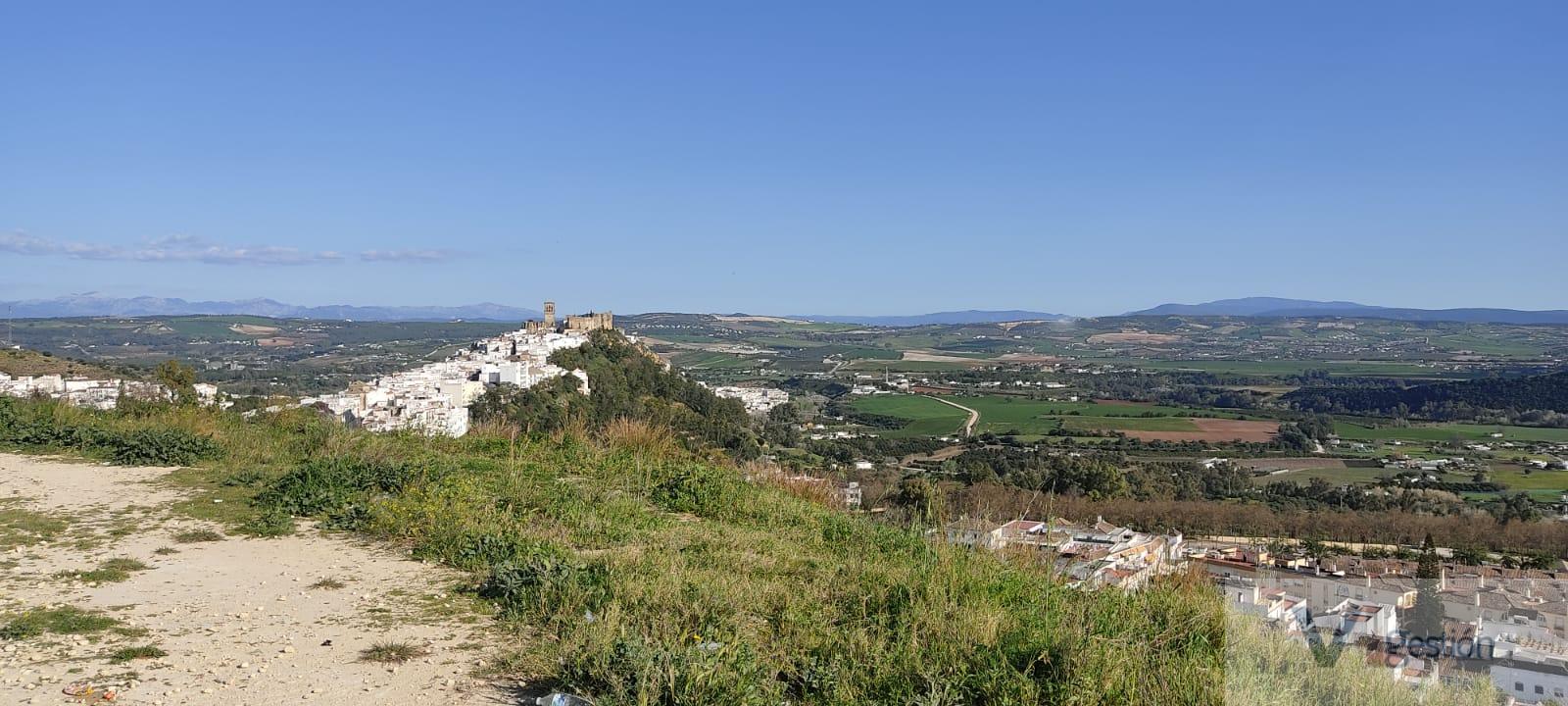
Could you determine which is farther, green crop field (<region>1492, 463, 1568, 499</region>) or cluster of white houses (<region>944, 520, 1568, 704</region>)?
green crop field (<region>1492, 463, 1568, 499</region>)

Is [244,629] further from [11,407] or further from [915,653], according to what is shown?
[11,407]

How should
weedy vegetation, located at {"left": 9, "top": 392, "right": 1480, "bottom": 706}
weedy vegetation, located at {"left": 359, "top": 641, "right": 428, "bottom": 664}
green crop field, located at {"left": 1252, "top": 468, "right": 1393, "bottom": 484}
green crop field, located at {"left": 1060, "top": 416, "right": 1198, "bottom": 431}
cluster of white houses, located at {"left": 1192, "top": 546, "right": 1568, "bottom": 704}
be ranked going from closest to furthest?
cluster of white houses, located at {"left": 1192, "top": 546, "right": 1568, "bottom": 704}, weedy vegetation, located at {"left": 9, "top": 392, "right": 1480, "bottom": 706}, weedy vegetation, located at {"left": 359, "top": 641, "right": 428, "bottom": 664}, green crop field, located at {"left": 1252, "top": 468, "right": 1393, "bottom": 484}, green crop field, located at {"left": 1060, "top": 416, "right": 1198, "bottom": 431}

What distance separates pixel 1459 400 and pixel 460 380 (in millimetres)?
57715

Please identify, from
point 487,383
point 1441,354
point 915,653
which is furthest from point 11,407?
point 1441,354

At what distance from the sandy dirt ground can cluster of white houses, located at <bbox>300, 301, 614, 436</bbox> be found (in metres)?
28.4

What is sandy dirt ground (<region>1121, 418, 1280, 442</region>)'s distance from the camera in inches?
1778

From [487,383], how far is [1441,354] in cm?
9691

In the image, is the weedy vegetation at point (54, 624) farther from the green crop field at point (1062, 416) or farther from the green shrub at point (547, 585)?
the green crop field at point (1062, 416)

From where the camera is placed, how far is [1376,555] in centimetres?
1188

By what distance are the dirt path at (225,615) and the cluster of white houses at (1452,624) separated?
135 inches

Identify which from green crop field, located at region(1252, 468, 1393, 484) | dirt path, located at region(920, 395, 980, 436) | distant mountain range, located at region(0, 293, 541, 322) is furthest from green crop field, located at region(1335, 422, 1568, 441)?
distant mountain range, located at region(0, 293, 541, 322)

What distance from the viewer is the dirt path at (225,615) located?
11.9 feet

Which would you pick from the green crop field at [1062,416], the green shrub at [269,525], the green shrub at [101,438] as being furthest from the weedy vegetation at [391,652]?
the green crop field at [1062,416]

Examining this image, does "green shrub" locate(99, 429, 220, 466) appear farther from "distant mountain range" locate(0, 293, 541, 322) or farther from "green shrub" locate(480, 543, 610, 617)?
"distant mountain range" locate(0, 293, 541, 322)
